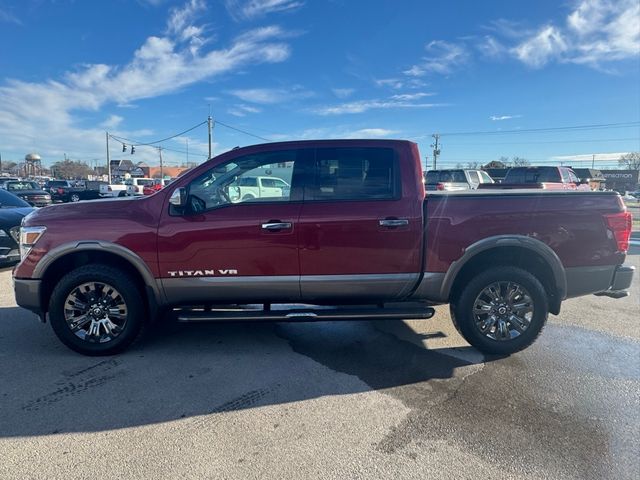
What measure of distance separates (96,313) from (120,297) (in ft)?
0.92

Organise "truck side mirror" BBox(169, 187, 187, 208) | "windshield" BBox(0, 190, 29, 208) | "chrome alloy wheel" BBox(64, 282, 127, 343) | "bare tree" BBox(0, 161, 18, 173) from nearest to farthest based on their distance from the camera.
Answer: "truck side mirror" BBox(169, 187, 187, 208), "chrome alloy wheel" BBox(64, 282, 127, 343), "windshield" BBox(0, 190, 29, 208), "bare tree" BBox(0, 161, 18, 173)

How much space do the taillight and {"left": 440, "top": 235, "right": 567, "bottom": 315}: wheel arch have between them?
1.99 ft

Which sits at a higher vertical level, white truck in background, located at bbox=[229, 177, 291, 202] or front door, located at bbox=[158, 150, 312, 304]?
white truck in background, located at bbox=[229, 177, 291, 202]

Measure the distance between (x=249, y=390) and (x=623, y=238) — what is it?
370 cm

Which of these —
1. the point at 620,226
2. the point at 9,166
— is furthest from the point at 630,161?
the point at 9,166

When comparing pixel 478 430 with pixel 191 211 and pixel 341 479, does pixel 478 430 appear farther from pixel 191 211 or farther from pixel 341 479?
pixel 191 211

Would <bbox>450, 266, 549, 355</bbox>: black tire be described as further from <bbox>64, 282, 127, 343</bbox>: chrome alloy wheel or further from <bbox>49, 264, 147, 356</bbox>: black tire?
<bbox>64, 282, 127, 343</bbox>: chrome alloy wheel

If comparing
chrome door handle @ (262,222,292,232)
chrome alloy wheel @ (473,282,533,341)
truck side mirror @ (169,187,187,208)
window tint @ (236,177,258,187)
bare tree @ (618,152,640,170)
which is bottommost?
chrome alloy wheel @ (473,282,533,341)

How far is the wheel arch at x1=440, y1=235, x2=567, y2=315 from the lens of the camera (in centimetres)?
378

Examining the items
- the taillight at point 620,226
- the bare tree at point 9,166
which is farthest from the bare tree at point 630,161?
the bare tree at point 9,166

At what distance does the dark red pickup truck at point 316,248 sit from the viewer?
146 inches

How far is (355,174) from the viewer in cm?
388

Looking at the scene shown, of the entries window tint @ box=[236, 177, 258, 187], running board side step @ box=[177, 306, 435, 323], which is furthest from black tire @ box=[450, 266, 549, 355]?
window tint @ box=[236, 177, 258, 187]

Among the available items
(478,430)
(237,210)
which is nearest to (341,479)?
(478,430)
